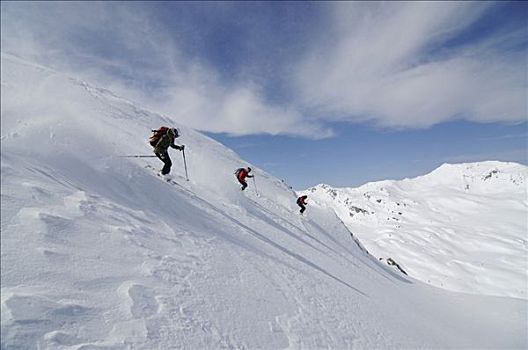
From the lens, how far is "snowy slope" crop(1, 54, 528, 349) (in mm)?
4031

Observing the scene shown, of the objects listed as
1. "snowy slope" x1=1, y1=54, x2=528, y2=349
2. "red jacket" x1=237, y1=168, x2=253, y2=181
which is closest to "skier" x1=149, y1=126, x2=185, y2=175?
"snowy slope" x1=1, y1=54, x2=528, y2=349

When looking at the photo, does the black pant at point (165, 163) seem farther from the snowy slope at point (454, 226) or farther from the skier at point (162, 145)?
the snowy slope at point (454, 226)

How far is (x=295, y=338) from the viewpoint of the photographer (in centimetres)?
620

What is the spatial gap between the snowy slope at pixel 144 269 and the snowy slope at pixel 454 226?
20.8m

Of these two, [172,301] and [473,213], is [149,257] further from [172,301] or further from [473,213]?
[473,213]

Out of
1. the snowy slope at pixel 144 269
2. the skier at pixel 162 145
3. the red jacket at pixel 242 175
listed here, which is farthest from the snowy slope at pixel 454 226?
the skier at pixel 162 145

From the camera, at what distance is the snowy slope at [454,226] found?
44062 millimetres

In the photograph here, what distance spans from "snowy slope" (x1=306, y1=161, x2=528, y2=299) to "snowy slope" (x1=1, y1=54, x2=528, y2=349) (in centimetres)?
2084

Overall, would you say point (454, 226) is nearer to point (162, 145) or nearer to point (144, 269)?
point (162, 145)

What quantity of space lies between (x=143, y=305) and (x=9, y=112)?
6.14 metres

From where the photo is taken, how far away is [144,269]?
17.9 feet

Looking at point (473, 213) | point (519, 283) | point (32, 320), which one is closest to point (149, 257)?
point (32, 320)

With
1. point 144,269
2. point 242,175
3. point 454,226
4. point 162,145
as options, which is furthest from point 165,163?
point 454,226

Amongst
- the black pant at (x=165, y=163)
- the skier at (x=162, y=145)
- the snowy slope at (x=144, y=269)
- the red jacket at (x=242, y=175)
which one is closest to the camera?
the snowy slope at (x=144, y=269)
